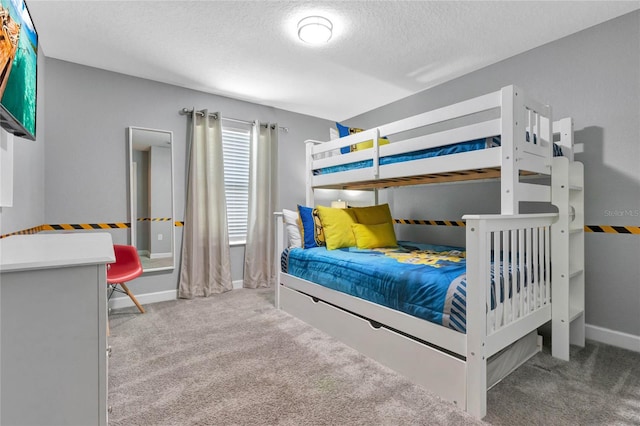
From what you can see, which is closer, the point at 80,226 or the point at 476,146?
the point at 476,146

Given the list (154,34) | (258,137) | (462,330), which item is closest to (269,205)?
(258,137)

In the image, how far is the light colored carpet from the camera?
4.80ft

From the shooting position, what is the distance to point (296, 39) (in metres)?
2.54

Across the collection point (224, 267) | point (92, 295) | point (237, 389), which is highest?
point (92, 295)

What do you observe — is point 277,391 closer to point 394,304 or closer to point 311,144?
point 394,304

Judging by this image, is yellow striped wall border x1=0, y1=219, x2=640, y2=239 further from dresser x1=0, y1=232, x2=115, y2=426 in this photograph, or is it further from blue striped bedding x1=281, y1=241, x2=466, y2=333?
dresser x1=0, y1=232, x2=115, y2=426

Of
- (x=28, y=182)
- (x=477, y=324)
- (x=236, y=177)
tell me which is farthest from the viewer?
(x=236, y=177)

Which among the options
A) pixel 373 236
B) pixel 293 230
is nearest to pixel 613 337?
pixel 373 236

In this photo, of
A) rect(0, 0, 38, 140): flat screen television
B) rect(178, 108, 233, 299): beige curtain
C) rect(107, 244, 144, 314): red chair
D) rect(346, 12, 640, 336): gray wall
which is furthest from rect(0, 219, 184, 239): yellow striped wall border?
rect(346, 12, 640, 336): gray wall

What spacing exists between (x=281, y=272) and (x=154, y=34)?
2.29m

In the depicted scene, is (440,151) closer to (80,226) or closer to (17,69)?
(17,69)

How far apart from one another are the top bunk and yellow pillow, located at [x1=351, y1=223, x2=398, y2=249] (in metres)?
0.49

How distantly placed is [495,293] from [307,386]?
3.68 feet

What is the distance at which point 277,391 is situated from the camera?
65.9 inches
